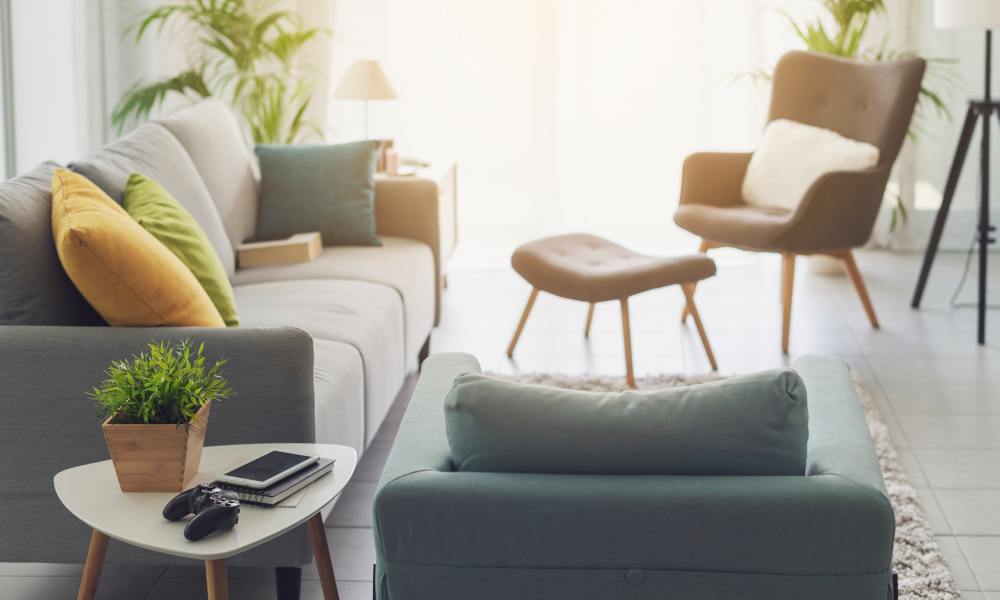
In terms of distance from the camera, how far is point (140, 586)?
6.06 feet

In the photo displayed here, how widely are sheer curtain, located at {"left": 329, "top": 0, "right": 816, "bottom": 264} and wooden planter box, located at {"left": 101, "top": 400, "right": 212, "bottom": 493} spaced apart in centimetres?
367

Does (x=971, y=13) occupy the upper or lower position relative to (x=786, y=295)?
upper

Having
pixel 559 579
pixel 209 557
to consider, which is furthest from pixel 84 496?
pixel 559 579

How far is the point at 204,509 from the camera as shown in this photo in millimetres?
1202

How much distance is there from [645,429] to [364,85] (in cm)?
302

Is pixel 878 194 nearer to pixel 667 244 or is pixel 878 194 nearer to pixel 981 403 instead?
pixel 981 403

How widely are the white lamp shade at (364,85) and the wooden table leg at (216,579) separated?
2835 mm

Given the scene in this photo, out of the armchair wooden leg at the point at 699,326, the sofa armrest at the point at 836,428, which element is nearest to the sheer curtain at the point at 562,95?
the armchair wooden leg at the point at 699,326

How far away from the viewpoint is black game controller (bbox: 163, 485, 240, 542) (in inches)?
46.3

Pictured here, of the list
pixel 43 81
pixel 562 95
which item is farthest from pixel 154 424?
pixel 562 95

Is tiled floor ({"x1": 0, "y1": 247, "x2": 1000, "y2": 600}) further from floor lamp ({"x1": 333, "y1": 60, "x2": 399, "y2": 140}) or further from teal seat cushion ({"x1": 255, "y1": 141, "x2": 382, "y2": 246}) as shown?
floor lamp ({"x1": 333, "y1": 60, "x2": 399, "y2": 140})

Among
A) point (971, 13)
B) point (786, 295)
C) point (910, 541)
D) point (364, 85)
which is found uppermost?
point (971, 13)

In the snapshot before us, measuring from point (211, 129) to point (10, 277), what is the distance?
134cm

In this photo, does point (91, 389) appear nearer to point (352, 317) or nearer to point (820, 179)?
point (352, 317)
